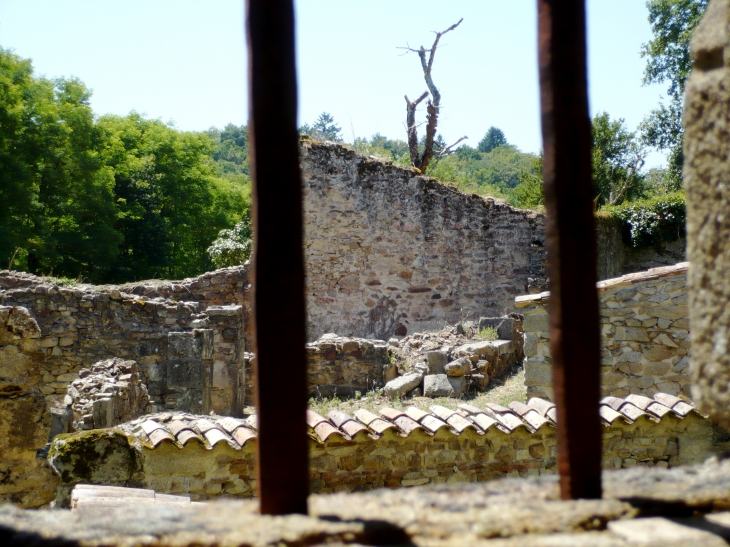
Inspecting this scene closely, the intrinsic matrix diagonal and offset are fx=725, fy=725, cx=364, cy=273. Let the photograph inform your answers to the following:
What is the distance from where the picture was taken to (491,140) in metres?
103

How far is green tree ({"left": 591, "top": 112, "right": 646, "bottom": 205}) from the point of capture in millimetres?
26406

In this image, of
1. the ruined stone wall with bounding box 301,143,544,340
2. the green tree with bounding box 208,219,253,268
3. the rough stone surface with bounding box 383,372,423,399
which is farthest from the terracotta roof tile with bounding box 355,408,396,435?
the green tree with bounding box 208,219,253,268

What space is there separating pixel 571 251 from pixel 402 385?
9.60 m

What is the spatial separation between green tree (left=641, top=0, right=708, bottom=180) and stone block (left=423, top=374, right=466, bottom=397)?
15.2 meters

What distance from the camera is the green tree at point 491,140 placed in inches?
3979

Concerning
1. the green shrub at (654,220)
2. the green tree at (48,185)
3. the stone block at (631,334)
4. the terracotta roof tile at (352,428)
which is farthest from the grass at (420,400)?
the green tree at (48,185)

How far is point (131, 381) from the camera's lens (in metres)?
8.56

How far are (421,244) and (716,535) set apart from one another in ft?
45.8

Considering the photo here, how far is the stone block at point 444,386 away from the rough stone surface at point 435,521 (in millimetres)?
9343

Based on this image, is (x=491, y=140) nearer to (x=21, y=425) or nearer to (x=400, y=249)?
(x=400, y=249)

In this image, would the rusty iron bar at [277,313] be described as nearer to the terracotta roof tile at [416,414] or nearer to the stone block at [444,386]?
the terracotta roof tile at [416,414]

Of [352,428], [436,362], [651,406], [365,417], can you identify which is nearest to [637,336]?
[651,406]

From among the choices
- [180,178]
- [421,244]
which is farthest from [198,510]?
[180,178]

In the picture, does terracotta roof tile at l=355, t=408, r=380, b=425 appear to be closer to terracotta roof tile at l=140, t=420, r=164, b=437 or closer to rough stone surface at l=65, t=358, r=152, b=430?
terracotta roof tile at l=140, t=420, r=164, b=437
